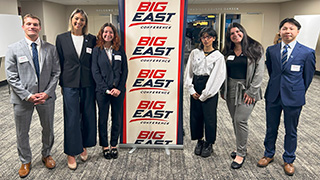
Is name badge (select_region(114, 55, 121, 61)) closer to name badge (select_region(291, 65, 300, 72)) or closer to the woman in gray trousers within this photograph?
the woman in gray trousers

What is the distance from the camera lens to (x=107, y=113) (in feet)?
9.39

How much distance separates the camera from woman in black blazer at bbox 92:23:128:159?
264 centimetres

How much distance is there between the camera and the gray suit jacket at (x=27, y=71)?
2.33m

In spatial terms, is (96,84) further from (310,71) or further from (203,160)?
(310,71)

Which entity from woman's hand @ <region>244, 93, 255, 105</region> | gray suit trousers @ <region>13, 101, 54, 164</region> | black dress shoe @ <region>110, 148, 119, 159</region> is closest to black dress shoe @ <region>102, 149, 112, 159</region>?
black dress shoe @ <region>110, 148, 119, 159</region>

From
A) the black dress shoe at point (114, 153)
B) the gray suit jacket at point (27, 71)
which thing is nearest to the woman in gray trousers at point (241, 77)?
the black dress shoe at point (114, 153)

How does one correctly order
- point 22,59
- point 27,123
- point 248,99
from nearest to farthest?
point 22,59, point 27,123, point 248,99

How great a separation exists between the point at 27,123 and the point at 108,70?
0.90 meters

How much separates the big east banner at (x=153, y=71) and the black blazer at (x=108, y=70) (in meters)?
0.24

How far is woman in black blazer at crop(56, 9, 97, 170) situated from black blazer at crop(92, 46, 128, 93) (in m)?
0.07

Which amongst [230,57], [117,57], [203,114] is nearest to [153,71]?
[117,57]

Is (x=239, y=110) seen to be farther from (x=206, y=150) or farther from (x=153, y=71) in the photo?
(x=153, y=71)

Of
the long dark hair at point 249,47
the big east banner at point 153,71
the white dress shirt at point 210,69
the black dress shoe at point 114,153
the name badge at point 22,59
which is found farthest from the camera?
the black dress shoe at point 114,153

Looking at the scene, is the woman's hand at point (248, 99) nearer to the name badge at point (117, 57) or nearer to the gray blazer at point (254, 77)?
the gray blazer at point (254, 77)
